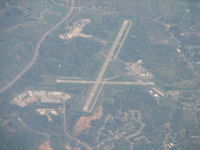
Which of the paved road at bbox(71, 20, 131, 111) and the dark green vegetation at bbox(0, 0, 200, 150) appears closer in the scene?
the dark green vegetation at bbox(0, 0, 200, 150)

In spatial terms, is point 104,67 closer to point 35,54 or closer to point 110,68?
point 110,68

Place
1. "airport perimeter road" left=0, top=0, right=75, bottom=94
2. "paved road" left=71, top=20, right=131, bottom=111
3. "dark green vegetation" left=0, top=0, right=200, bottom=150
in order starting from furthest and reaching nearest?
"airport perimeter road" left=0, top=0, right=75, bottom=94 < "paved road" left=71, top=20, right=131, bottom=111 < "dark green vegetation" left=0, top=0, right=200, bottom=150

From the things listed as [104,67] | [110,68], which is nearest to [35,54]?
[104,67]

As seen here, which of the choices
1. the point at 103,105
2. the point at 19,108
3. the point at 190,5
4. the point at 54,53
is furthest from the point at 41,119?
the point at 190,5

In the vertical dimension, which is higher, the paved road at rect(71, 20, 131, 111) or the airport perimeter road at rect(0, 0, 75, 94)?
the airport perimeter road at rect(0, 0, 75, 94)

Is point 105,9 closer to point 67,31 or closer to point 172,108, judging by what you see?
point 67,31

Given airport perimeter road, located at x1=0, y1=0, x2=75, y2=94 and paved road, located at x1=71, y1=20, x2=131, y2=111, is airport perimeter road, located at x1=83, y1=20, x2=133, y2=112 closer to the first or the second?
paved road, located at x1=71, y1=20, x2=131, y2=111

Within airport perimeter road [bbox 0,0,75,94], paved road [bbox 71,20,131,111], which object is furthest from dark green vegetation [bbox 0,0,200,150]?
paved road [bbox 71,20,131,111]

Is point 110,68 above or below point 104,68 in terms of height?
below
